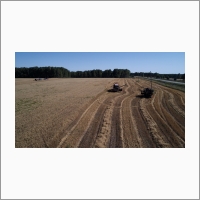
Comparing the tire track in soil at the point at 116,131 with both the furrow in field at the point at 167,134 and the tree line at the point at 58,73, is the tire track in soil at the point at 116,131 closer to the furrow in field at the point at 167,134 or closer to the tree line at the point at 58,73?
the furrow in field at the point at 167,134

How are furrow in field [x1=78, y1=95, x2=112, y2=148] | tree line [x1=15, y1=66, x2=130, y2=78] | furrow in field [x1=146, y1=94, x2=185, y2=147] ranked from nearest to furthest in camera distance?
furrow in field [x1=78, y1=95, x2=112, y2=148] < furrow in field [x1=146, y1=94, x2=185, y2=147] < tree line [x1=15, y1=66, x2=130, y2=78]

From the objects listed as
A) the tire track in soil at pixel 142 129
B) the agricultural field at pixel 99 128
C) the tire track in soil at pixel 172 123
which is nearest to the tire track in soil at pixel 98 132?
the agricultural field at pixel 99 128

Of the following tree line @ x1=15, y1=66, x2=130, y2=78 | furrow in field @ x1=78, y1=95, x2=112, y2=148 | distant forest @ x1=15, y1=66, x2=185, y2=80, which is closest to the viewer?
furrow in field @ x1=78, y1=95, x2=112, y2=148

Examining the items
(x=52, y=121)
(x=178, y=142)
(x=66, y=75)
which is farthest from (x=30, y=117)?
(x=66, y=75)

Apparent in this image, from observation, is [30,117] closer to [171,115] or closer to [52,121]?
[52,121]

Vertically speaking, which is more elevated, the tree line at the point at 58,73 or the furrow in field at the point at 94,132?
the tree line at the point at 58,73

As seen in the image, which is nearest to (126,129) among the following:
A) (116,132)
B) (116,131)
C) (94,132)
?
(116,131)

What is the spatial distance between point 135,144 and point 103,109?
318 inches

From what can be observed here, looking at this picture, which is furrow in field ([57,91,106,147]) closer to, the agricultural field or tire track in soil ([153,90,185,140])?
the agricultural field

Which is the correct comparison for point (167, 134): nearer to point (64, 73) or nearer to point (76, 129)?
point (76, 129)

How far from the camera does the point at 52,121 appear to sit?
520 inches

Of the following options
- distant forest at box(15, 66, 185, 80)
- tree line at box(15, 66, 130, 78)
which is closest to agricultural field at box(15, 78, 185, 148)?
distant forest at box(15, 66, 185, 80)

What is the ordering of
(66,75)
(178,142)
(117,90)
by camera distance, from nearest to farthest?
(178,142), (117,90), (66,75)

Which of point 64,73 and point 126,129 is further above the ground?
point 64,73
